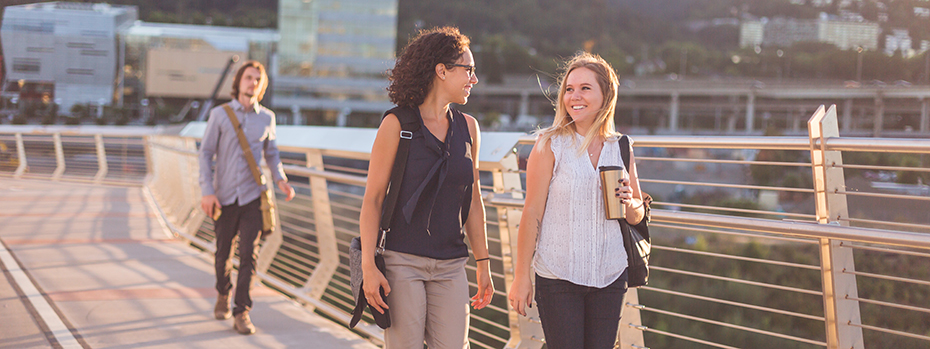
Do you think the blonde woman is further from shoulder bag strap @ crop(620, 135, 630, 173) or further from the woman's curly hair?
the woman's curly hair

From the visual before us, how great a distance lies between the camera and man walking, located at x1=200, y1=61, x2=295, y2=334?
4488mm

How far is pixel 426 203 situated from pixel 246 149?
2.49m

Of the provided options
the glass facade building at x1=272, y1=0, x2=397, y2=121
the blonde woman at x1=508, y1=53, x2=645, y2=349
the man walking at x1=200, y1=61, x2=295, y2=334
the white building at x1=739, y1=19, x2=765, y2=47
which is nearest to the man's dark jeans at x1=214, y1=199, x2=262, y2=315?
the man walking at x1=200, y1=61, x2=295, y2=334

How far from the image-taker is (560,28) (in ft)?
484

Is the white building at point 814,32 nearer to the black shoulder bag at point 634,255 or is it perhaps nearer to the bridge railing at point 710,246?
the bridge railing at point 710,246

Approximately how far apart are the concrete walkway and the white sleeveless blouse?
222cm

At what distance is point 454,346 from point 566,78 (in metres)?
0.95

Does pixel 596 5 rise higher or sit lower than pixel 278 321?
higher

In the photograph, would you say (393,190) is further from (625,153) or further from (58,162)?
(58,162)

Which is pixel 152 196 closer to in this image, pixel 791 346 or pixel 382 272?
pixel 382 272

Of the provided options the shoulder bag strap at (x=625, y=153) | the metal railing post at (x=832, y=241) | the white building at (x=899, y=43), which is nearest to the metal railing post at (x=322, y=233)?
the shoulder bag strap at (x=625, y=153)

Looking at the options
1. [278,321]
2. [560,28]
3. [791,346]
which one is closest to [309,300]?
[278,321]

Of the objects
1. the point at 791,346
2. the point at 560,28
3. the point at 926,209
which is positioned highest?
the point at 560,28

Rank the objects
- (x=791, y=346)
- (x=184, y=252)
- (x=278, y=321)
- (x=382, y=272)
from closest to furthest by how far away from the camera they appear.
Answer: (x=382, y=272), (x=278, y=321), (x=184, y=252), (x=791, y=346)
